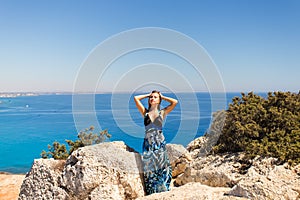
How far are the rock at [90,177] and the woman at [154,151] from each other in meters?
0.24

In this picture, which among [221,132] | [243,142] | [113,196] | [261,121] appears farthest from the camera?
[221,132]

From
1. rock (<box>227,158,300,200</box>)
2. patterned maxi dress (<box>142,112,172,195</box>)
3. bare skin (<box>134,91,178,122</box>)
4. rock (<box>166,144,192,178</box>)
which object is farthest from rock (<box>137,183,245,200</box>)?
rock (<box>166,144,192,178</box>)

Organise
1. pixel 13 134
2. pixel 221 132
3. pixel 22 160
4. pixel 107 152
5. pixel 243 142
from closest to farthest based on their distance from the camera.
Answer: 1. pixel 107 152
2. pixel 243 142
3. pixel 221 132
4. pixel 22 160
5. pixel 13 134

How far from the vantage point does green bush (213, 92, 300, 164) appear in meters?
7.07

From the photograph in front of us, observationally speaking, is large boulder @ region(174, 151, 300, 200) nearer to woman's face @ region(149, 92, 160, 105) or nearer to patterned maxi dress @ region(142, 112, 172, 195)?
patterned maxi dress @ region(142, 112, 172, 195)

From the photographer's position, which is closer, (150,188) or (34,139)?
(150,188)

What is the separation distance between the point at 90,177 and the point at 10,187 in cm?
788

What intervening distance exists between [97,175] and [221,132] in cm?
472

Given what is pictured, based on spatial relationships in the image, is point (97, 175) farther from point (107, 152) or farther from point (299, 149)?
point (299, 149)

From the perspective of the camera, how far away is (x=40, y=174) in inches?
256

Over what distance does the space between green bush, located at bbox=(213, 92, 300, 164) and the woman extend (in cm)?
249

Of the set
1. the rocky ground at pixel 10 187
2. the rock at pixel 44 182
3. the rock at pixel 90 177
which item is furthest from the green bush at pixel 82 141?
the rock at pixel 90 177

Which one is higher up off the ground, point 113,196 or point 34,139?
point 34,139

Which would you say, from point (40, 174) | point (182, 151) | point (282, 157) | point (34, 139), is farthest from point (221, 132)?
point (34, 139)
